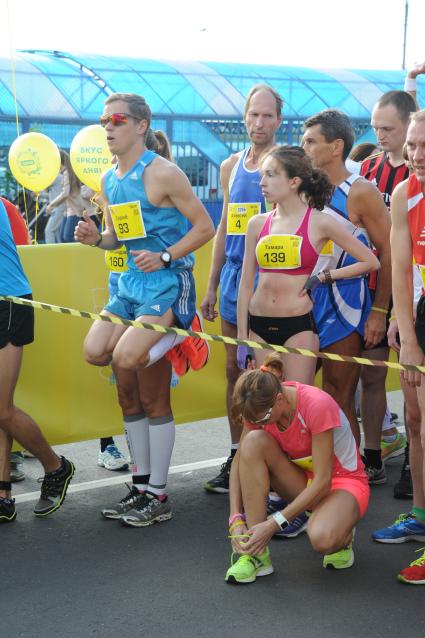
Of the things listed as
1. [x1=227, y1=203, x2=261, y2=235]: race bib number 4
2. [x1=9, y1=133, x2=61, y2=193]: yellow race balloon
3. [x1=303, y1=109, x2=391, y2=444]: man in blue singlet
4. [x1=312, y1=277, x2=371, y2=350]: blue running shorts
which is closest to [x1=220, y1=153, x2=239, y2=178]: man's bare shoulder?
[x1=227, y1=203, x2=261, y2=235]: race bib number 4

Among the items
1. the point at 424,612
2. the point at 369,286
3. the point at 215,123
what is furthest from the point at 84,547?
the point at 215,123

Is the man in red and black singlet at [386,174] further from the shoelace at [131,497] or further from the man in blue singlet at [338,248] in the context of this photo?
the shoelace at [131,497]

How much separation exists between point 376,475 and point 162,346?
1.58 metres

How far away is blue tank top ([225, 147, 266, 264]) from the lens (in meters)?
5.26

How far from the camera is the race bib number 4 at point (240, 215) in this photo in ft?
17.3

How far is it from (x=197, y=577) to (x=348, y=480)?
772 mm

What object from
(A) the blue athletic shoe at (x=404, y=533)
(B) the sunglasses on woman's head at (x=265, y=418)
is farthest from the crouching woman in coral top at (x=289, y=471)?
(A) the blue athletic shoe at (x=404, y=533)

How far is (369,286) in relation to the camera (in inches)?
209

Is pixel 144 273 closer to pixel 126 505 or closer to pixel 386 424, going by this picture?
pixel 126 505

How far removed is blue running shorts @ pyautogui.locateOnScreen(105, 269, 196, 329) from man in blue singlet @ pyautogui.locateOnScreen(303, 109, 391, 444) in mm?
673

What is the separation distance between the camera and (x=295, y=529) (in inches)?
182

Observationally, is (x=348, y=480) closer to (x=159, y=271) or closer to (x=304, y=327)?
(x=304, y=327)

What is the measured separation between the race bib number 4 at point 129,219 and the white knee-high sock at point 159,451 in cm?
94

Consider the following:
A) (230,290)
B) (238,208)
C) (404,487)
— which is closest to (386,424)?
(404,487)
